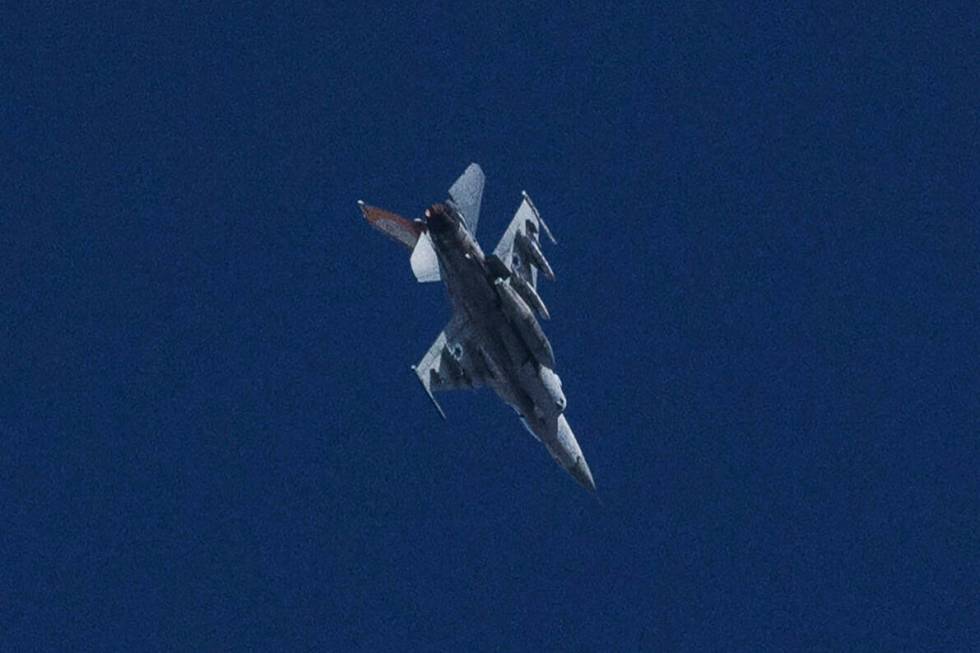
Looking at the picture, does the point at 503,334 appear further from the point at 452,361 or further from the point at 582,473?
the point at 582,473

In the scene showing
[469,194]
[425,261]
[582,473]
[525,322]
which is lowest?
[582,473]

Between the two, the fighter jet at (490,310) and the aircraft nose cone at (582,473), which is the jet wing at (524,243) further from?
the aircraft nose cone at (582,473)

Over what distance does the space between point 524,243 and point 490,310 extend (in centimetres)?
571

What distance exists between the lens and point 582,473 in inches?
3583

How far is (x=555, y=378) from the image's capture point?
8706cm

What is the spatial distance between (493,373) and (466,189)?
24.1 feet

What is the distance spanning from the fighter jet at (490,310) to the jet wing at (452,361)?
1.3 inches

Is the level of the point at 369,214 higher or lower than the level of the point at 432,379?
higher

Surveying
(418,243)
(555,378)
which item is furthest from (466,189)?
(555,378)

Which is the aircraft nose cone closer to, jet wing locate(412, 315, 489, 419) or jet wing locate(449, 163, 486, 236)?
jet wing locate(412, 315, 489, 419)

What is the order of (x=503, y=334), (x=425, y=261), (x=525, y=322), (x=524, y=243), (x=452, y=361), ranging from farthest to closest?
(x=524, y=243), (x=452, y=361), (x=503, y=334), (x=525, y=322), (x=425, y=261)

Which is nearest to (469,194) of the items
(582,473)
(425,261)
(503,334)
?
(425,261)

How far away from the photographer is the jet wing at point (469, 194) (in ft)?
270

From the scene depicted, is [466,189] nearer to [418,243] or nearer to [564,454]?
[418,243]
